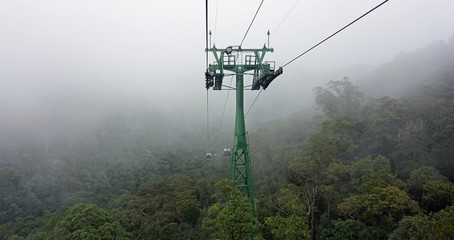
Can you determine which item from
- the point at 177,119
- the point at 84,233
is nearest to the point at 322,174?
the point at 84,233

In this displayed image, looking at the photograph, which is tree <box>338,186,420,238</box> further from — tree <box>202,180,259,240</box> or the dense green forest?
tree <box>202,180,259,240</box>

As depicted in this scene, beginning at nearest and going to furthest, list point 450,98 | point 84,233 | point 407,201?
point 407,201
point 84,233
point 450,98

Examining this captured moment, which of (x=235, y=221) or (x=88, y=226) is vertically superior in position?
(x=235, y=221)

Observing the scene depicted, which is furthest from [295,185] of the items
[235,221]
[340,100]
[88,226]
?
[340,100]

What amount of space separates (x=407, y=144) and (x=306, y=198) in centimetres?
1184

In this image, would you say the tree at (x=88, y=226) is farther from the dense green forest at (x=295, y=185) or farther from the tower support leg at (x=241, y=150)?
the tower support leg at (x=241, y=150)

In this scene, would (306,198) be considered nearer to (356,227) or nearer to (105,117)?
(356,227)

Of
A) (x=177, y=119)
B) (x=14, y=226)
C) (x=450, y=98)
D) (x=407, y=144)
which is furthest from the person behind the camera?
(x=177, y=119)

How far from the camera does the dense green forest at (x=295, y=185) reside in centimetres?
1719

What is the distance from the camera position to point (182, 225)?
28688 mm

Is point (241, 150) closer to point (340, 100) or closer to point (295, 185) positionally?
point (295, 185)

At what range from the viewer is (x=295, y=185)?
76.5 feet

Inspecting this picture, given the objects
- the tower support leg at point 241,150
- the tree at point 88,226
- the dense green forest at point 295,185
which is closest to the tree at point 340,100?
the dense green forest at point 295,185

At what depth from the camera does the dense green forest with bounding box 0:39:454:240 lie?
56.4 ft
